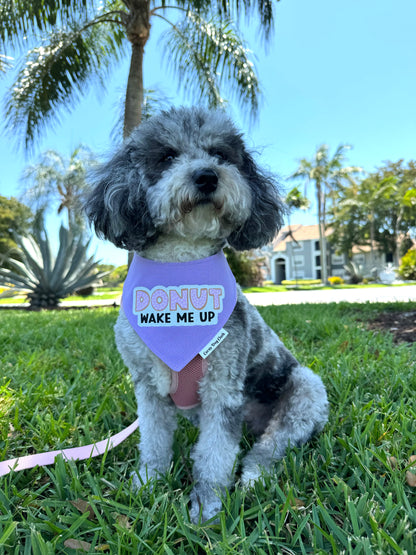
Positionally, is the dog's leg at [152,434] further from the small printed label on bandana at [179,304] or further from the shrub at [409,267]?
the shrub at [409,267]

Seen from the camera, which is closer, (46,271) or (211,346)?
(211,346)

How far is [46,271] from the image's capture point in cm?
1112

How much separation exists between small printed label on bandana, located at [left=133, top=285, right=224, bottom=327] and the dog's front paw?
0.76 meters

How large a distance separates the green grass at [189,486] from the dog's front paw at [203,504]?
0.05m

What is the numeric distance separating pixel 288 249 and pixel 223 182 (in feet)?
199

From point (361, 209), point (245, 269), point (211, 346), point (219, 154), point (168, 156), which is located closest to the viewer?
point (211, 346)

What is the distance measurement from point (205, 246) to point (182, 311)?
0.36 m

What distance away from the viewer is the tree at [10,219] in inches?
1300

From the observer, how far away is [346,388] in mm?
2789

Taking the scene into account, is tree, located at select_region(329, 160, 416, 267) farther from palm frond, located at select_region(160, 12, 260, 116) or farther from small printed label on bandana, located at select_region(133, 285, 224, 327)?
small printed label on bandana, located at select_region(133, 285, 224, 327)

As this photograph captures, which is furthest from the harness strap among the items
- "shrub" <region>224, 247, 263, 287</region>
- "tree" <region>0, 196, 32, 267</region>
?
"tree" <region>0, 196, 32, 267</region>

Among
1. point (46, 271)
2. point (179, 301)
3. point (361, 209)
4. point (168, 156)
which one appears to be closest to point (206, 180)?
point (168, 156)

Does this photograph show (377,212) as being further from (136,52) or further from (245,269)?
(136,52)

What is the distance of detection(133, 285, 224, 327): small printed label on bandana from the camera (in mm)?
1989
